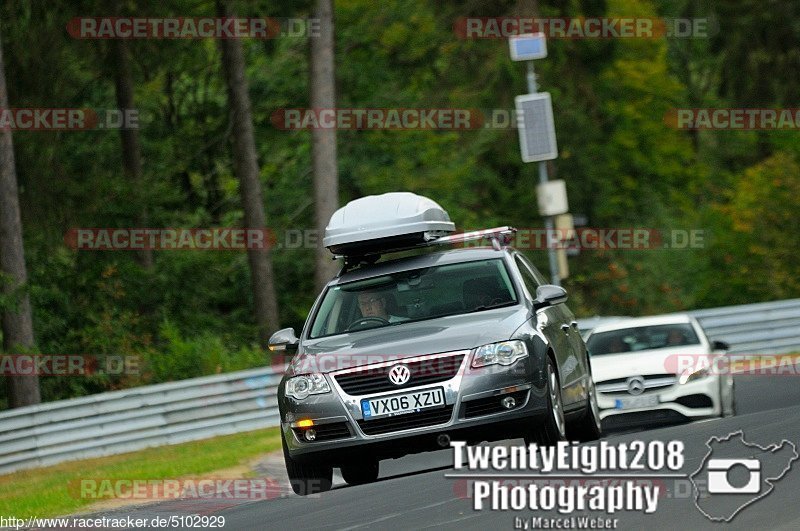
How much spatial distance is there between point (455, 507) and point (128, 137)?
2964 cm

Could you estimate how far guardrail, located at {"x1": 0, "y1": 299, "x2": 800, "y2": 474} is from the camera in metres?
25.0

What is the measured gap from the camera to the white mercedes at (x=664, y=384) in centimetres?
1841

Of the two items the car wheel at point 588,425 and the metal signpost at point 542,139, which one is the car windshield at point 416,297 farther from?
the metal signpost at point 542,139

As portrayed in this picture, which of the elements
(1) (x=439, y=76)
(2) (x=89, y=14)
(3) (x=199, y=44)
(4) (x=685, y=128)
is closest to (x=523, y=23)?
(1) (x=439, y=76)

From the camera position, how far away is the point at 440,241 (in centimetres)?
1347

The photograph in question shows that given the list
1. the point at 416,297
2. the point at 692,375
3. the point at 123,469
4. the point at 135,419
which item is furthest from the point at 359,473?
the point at 135,419

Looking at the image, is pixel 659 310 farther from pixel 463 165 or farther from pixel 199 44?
pixel 199 44

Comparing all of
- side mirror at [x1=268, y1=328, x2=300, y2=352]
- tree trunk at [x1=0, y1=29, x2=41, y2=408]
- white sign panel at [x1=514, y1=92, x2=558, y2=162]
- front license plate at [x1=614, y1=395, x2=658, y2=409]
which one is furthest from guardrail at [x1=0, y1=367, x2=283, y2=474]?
side mirror at [x1=268, y1=328, x2=300, y2=352]

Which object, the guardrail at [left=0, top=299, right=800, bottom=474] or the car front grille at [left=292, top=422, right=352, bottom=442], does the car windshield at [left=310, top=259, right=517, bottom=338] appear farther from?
the guardrail at [left=0, top=299, right=800, bottom=474]

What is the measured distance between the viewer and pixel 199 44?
135ft

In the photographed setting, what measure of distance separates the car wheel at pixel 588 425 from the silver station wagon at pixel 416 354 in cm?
7

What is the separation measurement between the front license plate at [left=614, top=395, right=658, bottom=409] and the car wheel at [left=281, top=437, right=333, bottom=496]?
6506mm

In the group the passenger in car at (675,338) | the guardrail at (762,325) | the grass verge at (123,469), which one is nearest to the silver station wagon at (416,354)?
the grass verge at (123,469)

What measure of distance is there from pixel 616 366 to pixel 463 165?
79.0ft
